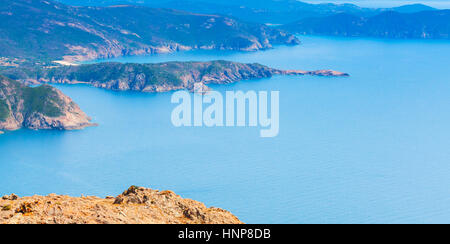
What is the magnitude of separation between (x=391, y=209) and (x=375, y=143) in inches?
1446

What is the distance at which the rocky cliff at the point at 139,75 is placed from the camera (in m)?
178

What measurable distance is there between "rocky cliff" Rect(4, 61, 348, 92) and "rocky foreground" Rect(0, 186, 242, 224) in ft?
484

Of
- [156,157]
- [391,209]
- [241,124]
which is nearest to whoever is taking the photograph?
[391,209]

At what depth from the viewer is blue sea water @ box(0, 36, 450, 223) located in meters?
78.6

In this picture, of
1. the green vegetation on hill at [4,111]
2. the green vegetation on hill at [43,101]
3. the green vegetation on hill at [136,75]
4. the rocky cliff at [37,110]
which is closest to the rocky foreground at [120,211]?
the rocky cliff at [37,110]

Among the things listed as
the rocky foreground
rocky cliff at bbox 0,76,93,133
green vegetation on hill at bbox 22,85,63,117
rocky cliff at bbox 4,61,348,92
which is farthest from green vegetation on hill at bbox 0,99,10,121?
the rocky foreground

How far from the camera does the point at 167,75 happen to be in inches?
7151

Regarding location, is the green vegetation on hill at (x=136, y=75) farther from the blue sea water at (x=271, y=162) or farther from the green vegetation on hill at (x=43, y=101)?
the green vegetation on hill at (x=43, y=101)

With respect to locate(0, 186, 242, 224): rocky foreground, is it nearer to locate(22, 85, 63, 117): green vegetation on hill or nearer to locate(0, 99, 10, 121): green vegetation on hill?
locate(22, 85, 63, 117): green vegetation on hill

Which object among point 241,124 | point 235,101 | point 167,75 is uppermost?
point 167,75

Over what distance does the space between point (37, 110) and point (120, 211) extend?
105 m
